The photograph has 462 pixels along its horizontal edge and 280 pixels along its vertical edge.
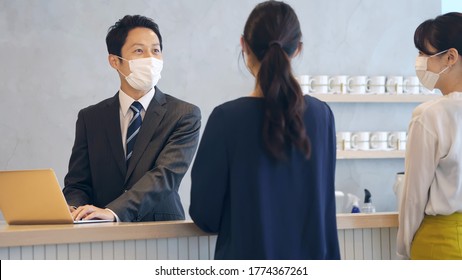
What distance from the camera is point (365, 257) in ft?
7.62

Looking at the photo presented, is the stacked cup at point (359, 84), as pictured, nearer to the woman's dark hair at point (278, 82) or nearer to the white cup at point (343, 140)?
the white cup at point (343, 140)

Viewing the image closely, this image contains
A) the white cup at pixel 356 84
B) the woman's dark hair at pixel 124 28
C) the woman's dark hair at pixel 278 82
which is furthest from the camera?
the white cup at pixel 356 84

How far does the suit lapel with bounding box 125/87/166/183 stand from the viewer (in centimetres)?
255

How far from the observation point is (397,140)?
4.34 metres

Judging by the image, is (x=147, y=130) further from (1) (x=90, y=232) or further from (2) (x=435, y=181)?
(2) (x=435, y=181)

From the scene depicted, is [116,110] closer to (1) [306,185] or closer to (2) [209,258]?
(2) [209,258]

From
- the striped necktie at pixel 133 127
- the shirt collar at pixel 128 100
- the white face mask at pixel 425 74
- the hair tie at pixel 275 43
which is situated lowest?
the striped necktie at pixel 133 127

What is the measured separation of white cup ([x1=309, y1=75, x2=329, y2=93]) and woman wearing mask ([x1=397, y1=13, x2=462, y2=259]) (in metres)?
1.97

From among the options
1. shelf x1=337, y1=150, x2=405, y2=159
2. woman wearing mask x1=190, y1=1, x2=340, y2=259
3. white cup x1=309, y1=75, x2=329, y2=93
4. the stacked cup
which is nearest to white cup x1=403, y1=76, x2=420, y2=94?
the stacked cup

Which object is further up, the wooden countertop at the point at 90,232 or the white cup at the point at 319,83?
the white cup at the point at 319,83

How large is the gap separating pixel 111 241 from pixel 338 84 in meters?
2.39

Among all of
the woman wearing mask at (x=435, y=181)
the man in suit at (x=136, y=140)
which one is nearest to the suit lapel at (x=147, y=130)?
the man in suit at (x=136, y=140)

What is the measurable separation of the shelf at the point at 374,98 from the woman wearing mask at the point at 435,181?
1.98 meters

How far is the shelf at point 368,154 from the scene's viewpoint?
4.20 meters
